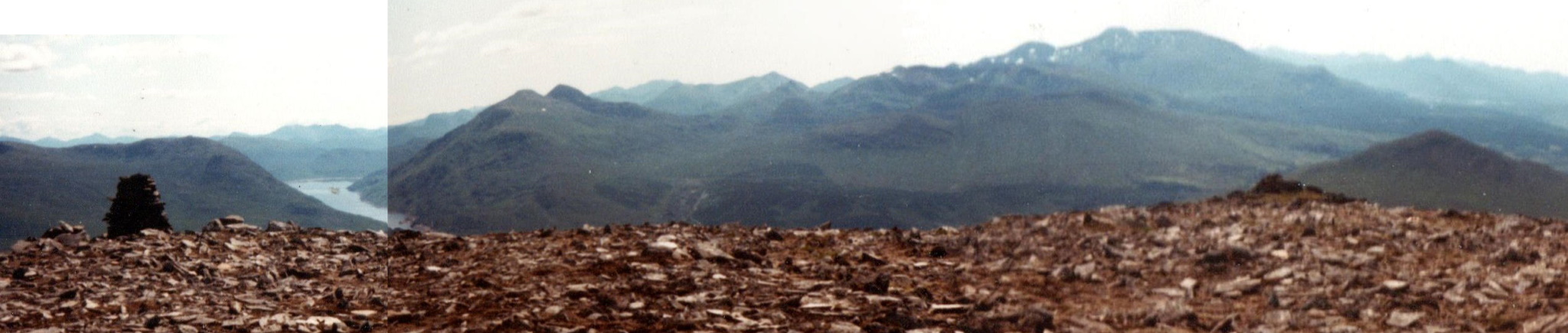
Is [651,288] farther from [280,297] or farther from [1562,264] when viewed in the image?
[1562,264]

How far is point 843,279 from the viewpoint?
15.3 meters

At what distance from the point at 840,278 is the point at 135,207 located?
1887cm

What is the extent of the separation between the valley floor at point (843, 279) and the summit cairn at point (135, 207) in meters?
4.78

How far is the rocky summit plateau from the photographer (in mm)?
12578

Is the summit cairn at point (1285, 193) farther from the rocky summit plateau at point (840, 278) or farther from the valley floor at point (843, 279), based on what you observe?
the valley floor at point (843, 279)

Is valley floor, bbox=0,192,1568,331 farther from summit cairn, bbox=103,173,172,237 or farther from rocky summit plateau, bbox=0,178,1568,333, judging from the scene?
summit cairn, bbox=103,173,172,237

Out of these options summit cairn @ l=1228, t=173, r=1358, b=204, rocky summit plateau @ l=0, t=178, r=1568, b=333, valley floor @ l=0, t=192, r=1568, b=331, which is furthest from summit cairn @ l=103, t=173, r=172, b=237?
summit cairn @ l=1228, t=173, r=1358, b=204

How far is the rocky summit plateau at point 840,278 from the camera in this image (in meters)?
12.6

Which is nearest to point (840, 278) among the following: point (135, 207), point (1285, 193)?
point (1285, 193)

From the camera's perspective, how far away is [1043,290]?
48.9 feet

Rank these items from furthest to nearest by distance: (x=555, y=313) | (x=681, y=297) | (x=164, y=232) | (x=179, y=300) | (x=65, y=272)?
1. (x=164, y=232)
2. (x=65, y=272)
3. (x=179, y=300)
4. (x=681, y=297)
5. (x=555, y=313)

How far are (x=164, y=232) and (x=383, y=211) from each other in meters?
7.14

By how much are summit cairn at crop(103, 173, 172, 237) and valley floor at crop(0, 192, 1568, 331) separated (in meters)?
4.78

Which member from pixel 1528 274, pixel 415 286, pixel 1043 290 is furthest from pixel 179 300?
pixel 1528 274
